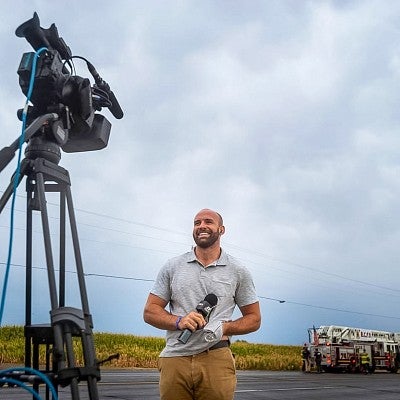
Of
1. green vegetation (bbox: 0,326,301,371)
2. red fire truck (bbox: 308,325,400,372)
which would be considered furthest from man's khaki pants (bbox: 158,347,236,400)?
red fire truck (bbox: 308,325,400,372)

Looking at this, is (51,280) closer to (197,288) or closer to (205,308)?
(205,308)

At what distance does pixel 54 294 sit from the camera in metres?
2.46

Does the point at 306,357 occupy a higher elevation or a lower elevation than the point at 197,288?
lower

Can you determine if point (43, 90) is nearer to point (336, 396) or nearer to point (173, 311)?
point (173, 311)

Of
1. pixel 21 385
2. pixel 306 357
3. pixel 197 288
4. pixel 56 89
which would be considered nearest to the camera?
pixel 21 385

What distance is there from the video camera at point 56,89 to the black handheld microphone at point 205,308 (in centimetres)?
103

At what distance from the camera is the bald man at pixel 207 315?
332cm

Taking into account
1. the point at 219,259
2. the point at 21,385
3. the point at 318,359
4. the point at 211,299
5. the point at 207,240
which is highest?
the point at 207,240

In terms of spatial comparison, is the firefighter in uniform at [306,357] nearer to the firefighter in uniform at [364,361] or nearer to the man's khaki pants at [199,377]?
the firefighter in uniform at [364,361]

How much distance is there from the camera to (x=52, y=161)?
284 centimetres

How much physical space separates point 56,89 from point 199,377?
1754 mm

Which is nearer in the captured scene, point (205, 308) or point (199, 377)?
point (205, 308)

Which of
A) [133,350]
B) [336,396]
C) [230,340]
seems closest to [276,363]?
[133,350]

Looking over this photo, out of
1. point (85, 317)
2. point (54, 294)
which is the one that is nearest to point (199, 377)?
point (85, 317)
